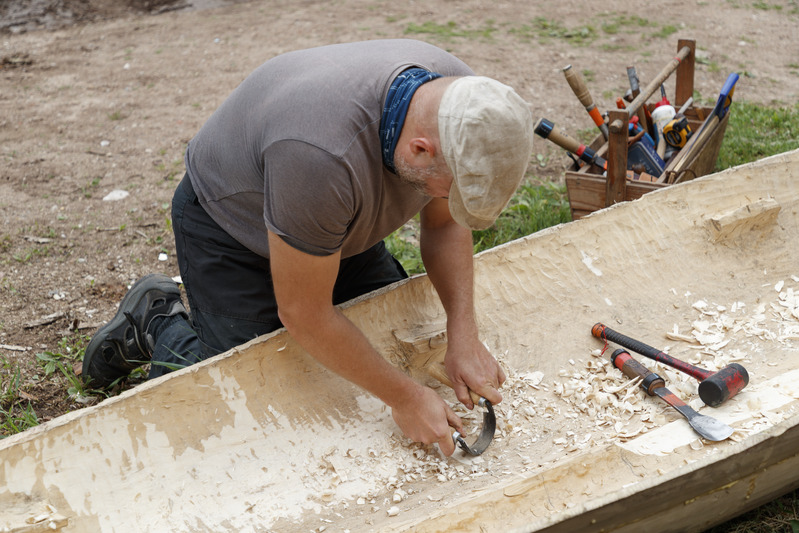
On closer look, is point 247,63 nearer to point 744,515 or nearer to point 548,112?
point 548,112

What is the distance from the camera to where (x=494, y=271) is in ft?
8.71

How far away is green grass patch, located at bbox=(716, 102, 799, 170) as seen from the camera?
→ 4379 millimetres

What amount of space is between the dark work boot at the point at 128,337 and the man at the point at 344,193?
24 centimetres

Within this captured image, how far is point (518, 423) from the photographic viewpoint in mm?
2332

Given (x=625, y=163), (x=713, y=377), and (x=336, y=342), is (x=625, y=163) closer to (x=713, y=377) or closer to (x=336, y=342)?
(x=713, y=377)

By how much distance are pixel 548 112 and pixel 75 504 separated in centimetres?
425

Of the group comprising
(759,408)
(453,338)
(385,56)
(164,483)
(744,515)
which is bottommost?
(744,515)

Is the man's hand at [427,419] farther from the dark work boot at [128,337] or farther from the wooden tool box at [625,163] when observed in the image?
the wooden tool box at [625,163]

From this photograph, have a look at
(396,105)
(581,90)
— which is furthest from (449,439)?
(581,90)

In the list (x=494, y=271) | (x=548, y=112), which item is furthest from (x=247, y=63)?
(x=494, y=271)

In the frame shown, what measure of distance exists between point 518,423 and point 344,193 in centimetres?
109

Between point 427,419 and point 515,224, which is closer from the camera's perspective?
point 427,419

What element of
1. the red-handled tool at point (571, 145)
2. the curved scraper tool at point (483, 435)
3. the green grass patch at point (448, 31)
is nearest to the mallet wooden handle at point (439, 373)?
the curved scraper tool at point (483, 435)

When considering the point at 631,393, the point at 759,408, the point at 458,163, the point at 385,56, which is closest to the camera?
the point at 458,163
